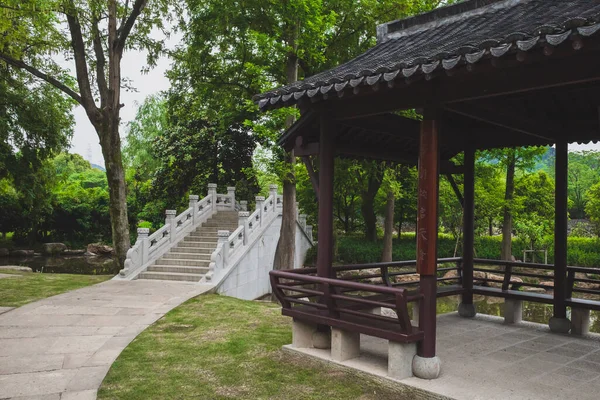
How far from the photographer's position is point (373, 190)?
84.5 ft

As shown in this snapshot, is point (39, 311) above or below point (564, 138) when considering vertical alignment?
below

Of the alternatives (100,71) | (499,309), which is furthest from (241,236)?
(499,309)

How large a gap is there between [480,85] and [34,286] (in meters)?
12.2

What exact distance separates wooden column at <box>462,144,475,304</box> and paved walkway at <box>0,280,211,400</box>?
18.6 ft

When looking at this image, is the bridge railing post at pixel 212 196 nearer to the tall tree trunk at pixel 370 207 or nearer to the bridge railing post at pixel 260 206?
the bridge railing post at pixel 260 206

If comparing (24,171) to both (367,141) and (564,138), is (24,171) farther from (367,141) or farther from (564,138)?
(564,138)

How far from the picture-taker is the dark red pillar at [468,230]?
27.6 feet

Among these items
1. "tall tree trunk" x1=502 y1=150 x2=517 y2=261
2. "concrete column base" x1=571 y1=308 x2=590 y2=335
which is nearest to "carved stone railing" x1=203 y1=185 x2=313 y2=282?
"concrete column base" x1=571 y1=308 x2=590 y2=335

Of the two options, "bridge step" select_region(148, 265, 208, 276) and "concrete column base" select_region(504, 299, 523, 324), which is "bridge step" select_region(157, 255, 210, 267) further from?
"concrete column base" select_region(504, 299, 523, 324)

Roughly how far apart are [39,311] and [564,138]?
9.97 m

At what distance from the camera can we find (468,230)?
850 cm

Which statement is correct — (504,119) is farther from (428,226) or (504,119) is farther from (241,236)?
(241,236)

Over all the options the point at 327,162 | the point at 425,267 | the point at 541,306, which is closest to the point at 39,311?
the point at 327,162

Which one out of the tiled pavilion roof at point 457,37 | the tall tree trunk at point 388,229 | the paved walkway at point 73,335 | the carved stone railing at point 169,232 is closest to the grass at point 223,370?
the paved walkway at point 73,335
